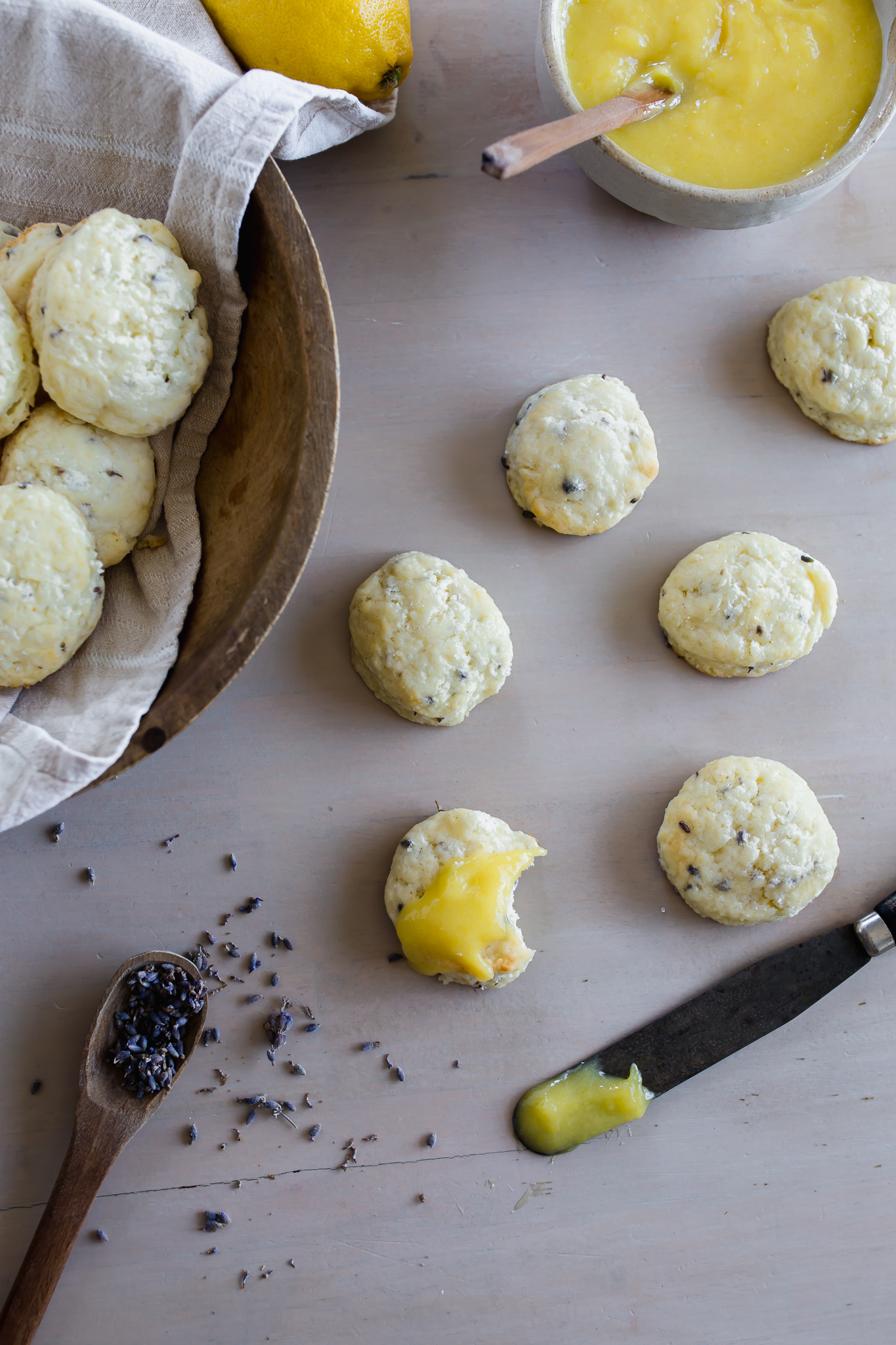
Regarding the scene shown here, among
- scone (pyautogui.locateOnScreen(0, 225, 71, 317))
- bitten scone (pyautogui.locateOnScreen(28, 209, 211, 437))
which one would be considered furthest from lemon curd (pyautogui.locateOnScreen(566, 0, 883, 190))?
scone (pyautogui.locateOnScreen(0, 225, 71, 317))

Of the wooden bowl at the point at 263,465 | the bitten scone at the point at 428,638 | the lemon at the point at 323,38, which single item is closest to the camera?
the wooden bowl at the point at 263,465

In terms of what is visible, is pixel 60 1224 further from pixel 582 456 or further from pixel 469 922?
pixel 582 456

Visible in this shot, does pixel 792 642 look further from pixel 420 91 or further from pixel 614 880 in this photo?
pixel 420 91

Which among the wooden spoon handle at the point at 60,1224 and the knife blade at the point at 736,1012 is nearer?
the wooden spoon handle at the point at 60,1224

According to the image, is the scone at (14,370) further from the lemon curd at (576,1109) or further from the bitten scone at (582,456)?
the lemon curd at (576,1109)

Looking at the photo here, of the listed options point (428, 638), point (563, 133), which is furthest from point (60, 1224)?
point (563, 133)

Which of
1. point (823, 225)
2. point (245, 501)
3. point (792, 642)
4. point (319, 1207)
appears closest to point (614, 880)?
point (792, 642)

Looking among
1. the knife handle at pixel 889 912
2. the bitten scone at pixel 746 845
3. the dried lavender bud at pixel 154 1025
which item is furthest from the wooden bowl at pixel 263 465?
the knife handle at pixel 889 912
